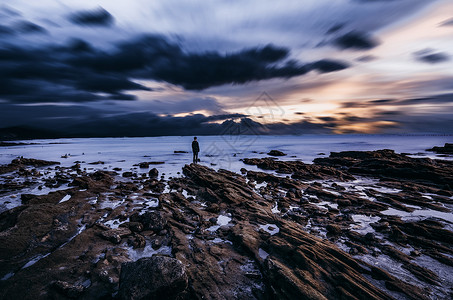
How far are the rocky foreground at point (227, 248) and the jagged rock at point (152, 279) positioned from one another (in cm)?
2

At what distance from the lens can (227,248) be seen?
6.80m

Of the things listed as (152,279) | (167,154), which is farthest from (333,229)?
(167,154)

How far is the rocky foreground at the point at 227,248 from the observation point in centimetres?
466

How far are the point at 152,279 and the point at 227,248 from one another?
3135 millimetres

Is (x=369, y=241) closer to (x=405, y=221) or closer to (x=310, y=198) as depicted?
(x=405, y=221)

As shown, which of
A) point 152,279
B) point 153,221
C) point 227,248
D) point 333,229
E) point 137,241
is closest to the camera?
point 152,279

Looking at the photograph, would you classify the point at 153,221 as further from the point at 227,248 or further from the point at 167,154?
the point at 167,154

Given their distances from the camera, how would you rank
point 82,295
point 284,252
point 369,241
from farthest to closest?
point 369,241, point 284,252, point 82,295

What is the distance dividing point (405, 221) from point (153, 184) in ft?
52.3

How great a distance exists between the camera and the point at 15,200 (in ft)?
37.8

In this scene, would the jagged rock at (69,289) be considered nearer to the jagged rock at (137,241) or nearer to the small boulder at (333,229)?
the jagged rock at (137,241)

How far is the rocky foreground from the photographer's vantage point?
4660 millimetres

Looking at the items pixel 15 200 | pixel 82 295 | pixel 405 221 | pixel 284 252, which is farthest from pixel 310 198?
pixel 15 200

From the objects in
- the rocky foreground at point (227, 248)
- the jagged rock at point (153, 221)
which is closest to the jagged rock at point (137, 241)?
the rocky foreground at point (227, 248)
